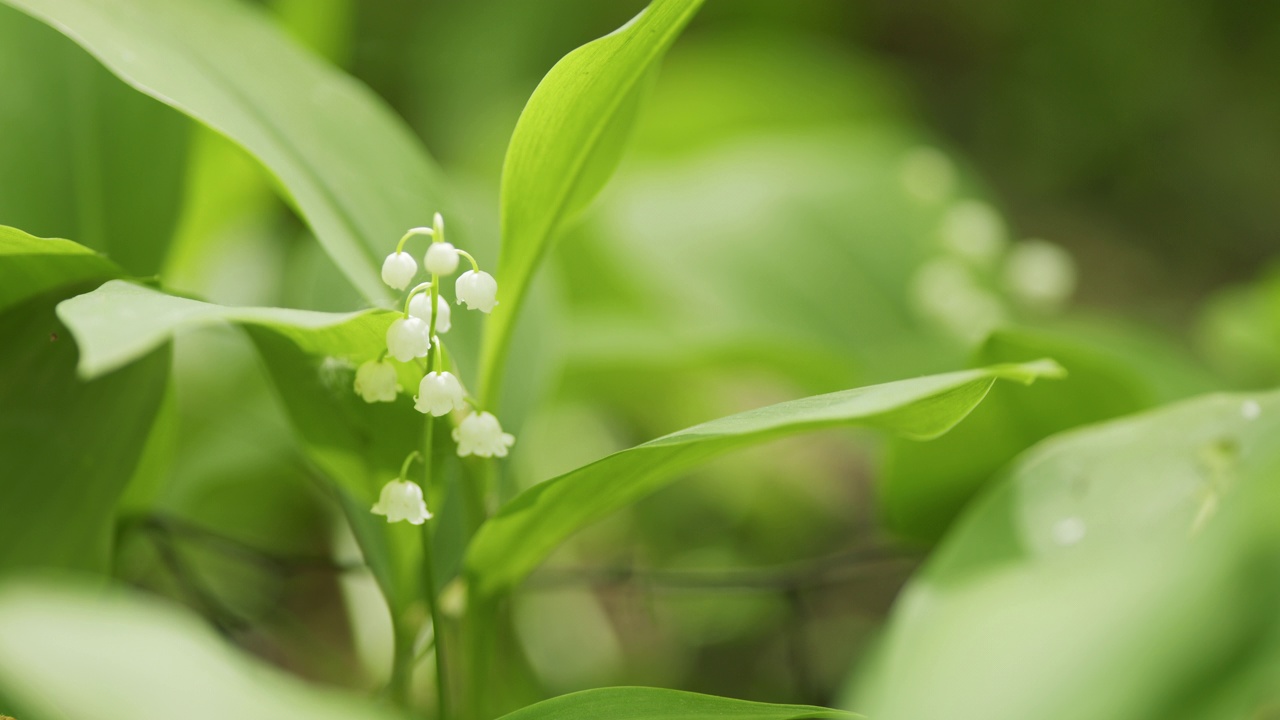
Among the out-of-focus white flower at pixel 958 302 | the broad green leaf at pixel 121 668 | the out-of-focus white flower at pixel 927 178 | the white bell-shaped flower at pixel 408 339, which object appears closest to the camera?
the broad green leaf at pixel 121 668

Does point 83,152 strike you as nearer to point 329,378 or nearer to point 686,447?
point 329,378

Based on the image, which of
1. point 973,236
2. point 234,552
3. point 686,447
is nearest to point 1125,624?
point 686,447

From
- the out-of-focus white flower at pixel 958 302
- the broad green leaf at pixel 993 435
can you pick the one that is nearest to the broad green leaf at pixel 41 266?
the broad green leaf at pixel 993 435

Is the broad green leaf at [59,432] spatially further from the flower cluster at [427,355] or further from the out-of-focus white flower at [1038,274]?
the out-of-focus white flower at [1038,274]

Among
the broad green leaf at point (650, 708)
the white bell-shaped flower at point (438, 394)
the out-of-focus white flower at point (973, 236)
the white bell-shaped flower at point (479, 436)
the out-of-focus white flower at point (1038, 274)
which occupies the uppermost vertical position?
the out-of-focus white flower at point (973, 236)

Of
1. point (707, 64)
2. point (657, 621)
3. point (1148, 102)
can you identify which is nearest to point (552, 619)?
point (657, 621)

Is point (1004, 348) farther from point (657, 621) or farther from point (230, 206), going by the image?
point (230, 206)
